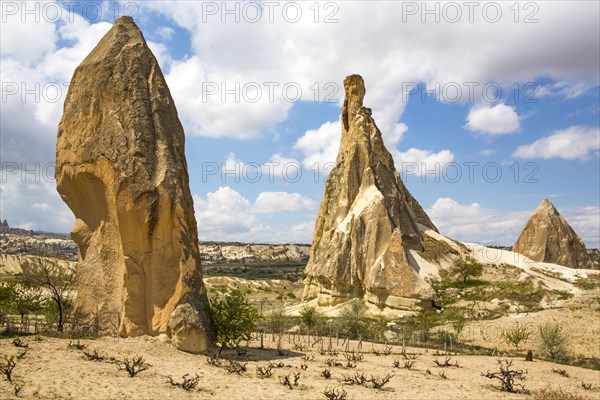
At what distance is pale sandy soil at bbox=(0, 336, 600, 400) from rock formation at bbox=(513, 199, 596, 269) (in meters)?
42.0

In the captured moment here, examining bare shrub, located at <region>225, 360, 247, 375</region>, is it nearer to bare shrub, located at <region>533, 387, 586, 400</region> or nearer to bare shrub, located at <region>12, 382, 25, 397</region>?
bare shrub, located at <region>12, 382, 25, 397</region>

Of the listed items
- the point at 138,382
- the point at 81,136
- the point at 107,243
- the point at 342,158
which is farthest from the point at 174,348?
the point at 342,158

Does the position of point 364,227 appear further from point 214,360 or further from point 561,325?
point 214,360

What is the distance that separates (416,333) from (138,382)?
57.7 feet

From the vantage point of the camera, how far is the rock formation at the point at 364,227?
35.5 m

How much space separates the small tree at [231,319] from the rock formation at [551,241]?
49.3 metres

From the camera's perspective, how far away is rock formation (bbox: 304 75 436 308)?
35500mm

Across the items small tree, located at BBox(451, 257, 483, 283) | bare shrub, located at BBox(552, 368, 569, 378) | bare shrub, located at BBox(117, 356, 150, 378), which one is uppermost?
small tree, located at BBox(451, 257, 483, 283)

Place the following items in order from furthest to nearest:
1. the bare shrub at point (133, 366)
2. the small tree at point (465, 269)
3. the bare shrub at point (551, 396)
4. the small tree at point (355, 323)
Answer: the small tree at point (465, 269)
the small tree at point (355, 323)
the bare shrub at point (551, 396)
the bare shrub at point (133, 366)

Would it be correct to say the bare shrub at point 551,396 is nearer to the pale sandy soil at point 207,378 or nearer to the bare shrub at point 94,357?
the pale sandy soil at point 207,378

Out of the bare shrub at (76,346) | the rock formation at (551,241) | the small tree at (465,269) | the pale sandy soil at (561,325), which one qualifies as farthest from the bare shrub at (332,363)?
the rock formation at (551,241)

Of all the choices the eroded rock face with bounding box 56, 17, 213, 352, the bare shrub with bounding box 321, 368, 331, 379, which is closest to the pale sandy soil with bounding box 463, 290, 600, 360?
the bare shrub with bounding box 321, 368, 331, 379

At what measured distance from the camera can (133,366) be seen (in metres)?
12.6

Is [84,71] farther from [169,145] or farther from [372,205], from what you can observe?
[372,205]
